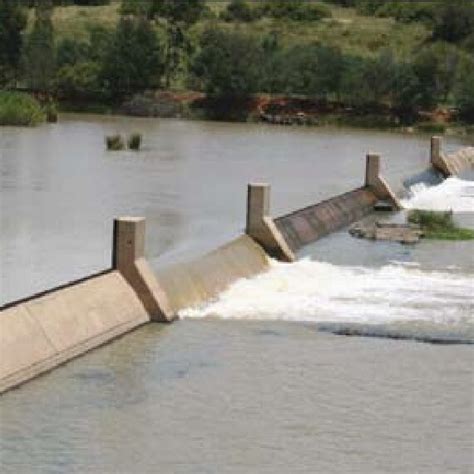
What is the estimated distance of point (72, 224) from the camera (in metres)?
22.8

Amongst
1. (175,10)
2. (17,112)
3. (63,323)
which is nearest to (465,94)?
(175,10)

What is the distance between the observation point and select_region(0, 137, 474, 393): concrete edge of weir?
12.1 meters

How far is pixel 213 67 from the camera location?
254 feet

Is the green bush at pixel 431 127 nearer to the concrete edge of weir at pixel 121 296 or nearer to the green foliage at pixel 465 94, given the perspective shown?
the green foliage at pixel 465 94

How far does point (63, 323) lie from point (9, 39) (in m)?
72.2

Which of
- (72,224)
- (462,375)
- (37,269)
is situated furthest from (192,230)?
(462,375)

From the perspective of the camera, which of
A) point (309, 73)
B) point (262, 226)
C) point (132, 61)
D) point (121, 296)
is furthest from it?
point (132, 61)

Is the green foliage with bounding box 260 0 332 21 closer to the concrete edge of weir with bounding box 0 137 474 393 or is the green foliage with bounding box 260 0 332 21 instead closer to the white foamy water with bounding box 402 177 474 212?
the white foamy water with bounding box 402 177 474 212

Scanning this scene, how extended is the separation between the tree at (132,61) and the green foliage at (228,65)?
8.28ft

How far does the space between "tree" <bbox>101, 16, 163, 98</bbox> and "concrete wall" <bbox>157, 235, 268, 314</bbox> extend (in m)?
59.8

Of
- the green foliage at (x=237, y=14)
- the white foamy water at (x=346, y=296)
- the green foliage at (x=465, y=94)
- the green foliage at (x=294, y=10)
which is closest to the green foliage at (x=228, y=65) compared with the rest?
the green foliage at (x=465, y=94)

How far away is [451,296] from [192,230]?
5.69 m

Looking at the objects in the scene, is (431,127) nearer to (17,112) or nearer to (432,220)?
(17,112)

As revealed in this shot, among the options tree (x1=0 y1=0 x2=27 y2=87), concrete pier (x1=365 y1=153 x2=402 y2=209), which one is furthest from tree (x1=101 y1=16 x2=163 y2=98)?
concrete pier (x1=365 y1=153 x2=402 y2=209)
